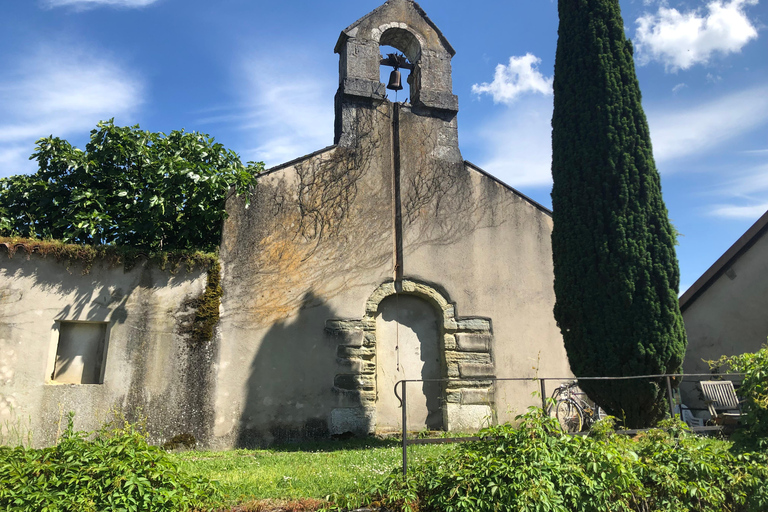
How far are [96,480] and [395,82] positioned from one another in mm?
8585

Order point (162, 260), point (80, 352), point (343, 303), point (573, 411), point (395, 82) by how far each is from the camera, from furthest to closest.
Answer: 1. point (395, 82)
2. point (573, 411)
3. point (343, 303)
4. point (162, 260)
5. point (80, 352)

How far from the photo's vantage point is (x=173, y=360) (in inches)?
320

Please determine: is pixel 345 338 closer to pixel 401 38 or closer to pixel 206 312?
pixel 206 312

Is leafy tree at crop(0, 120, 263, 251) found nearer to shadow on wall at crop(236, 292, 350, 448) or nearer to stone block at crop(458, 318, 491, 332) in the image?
shadow on wall at crop(236, 292, 350, 448)

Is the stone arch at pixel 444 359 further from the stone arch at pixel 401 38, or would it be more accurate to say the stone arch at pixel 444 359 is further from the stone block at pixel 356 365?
the stone arch at pixel 401 38

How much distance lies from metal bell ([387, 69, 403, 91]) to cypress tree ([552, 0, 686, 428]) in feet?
10.2

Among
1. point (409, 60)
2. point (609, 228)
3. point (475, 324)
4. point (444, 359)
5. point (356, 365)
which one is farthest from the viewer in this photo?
point (409, 60)

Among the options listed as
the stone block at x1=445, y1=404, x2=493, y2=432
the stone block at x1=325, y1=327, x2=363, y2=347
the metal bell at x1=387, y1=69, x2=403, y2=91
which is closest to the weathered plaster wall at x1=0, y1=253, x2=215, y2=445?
the stone block at x1=325, y1=327, x2=363, y2=347

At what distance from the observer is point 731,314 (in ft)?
35.9

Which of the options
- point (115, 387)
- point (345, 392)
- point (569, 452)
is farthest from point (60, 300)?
point (569, 452)

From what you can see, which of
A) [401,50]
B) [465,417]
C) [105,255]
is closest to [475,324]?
[465,417]

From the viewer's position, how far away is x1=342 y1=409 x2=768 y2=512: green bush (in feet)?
13.4

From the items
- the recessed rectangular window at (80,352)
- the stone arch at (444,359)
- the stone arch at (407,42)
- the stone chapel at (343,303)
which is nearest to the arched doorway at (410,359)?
the stone chapel at (343,303)

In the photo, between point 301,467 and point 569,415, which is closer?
point 301,467
